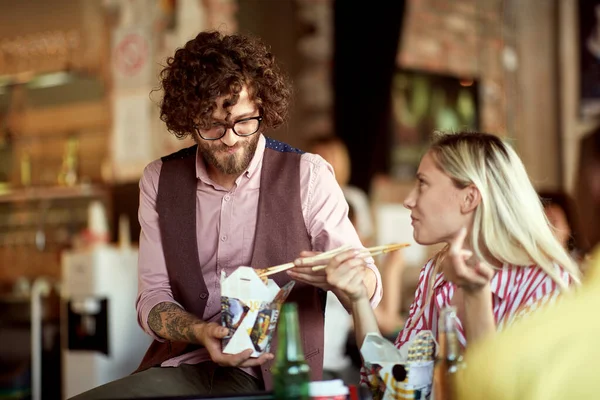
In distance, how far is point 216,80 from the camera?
226 cm

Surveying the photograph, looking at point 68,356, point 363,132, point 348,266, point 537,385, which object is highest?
point 363,132

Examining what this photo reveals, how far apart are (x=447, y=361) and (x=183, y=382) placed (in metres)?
0.98

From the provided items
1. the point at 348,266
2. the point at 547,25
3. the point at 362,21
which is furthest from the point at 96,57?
the point at 348,266

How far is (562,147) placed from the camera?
7555 mm

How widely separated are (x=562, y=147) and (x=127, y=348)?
471cm

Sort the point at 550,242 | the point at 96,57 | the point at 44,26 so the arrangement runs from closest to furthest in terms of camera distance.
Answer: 1. the point at 550,242
2. the point at 96,57
3. the point at 44,26

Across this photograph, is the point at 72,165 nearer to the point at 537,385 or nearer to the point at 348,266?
the point at 348,266

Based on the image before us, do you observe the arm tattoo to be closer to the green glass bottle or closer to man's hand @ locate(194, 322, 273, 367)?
man's hand @ locate(194, 322, 273, 367)

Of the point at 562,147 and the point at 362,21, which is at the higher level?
the point at 362,21

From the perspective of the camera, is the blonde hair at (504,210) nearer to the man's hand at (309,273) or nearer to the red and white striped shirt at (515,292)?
the red and white striped shirt at (515,292)

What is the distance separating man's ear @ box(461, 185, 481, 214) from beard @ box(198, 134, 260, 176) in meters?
0.71

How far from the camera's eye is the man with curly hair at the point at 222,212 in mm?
2260

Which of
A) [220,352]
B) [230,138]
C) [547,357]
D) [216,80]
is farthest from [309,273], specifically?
[547,357]

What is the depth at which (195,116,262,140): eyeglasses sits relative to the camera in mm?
2258
